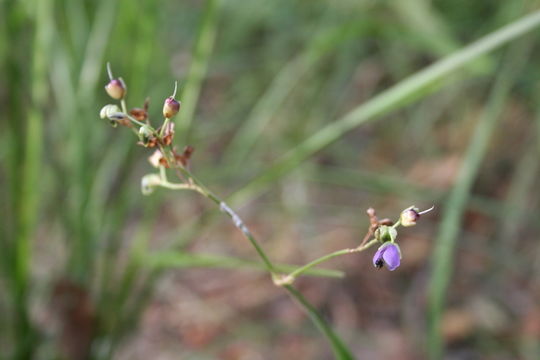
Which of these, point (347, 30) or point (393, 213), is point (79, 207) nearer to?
point (347, 30)

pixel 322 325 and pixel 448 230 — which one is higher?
pixel 448 230

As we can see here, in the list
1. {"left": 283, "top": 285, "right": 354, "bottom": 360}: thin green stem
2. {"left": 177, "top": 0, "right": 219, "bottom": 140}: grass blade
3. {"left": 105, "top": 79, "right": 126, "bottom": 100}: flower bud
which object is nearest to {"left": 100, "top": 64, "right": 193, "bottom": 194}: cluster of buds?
{"left": 105, "top": 79, "right": 126, "bottom": 100}: flower bud

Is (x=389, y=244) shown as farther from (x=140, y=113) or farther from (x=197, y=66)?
(x=197, y=66)

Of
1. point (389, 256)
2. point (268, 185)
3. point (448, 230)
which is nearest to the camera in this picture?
point (389, 256)

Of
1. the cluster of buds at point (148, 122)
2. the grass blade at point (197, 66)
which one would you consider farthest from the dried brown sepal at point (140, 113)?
the grass blade at point (197, 66)

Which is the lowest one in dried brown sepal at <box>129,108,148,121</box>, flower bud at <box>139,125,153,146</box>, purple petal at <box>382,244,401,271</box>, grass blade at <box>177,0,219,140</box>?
purple petal at <box>382,244,401,271</box>

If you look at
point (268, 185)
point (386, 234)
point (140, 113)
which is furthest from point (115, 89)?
point (268, 185)

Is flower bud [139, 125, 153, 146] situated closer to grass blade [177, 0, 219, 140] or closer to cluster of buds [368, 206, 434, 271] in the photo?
cluster of buds [368, 206, 434, 271]

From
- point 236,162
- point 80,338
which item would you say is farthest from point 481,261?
point 80,338
